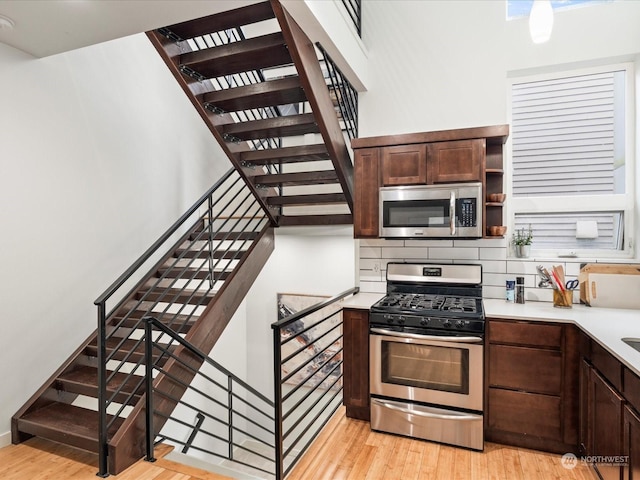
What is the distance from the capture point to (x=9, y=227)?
2639 millimetres

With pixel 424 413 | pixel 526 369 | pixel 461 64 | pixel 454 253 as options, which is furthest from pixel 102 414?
pixel 461 64

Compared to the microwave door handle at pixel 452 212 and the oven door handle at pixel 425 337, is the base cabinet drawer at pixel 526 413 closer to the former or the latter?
the oven door handle at pixel 425 337

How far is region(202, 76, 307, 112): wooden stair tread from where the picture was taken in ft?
8.95

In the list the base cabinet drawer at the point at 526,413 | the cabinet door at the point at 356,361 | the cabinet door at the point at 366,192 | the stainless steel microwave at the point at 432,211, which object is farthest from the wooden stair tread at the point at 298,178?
the base cabinet drawer at the point at 526,413

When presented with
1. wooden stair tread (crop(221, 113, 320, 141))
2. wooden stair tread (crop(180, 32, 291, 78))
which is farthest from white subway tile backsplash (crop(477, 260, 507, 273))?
wooden stair tread (crop(180, 32, 291, 78))

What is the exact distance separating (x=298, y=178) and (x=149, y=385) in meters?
2.03

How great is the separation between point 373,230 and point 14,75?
281cm

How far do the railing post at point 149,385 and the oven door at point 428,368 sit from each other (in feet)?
4.84

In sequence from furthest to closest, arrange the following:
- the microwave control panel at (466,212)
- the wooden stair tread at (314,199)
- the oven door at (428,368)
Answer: the wooden stair tread at (314,199), the microwave control panel at (466,212), the oven door at (428,368)

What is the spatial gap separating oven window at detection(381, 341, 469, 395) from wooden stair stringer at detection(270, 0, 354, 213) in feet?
4.80

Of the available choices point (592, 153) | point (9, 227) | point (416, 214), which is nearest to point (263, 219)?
point (416, 214)

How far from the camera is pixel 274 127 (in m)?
3.04

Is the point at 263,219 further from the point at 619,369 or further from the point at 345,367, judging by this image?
the point at 619,369

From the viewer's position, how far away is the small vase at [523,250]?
3.21 metres
